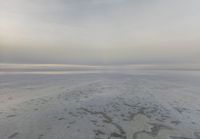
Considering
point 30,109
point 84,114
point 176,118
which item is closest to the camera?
point 176,118

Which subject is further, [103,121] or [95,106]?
[95,106]

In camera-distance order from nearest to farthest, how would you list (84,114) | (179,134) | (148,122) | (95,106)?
(179,134), (148,122), (84,114), (95,106)

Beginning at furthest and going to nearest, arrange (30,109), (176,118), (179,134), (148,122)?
(30,109) < (176,118) < (148,122) < (179,134)

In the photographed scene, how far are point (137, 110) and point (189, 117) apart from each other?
255cm

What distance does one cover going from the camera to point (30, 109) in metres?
6.70

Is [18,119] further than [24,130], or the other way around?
[18,119]

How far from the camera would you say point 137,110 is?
675 centimetres

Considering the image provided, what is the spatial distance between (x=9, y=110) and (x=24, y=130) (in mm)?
2969

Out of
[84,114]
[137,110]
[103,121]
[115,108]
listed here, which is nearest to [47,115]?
[84,114]

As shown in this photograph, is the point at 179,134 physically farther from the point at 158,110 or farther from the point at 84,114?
the point at 84,114

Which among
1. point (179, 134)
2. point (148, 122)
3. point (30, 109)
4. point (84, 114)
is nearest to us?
point (179, 134)

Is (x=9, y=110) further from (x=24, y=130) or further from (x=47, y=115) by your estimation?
(x=24, y=130)

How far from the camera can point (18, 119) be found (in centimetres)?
553

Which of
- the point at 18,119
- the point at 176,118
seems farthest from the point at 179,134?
the point at 18,119
